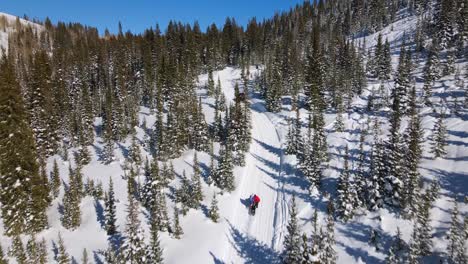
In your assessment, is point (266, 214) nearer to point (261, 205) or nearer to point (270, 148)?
point (261, 205)

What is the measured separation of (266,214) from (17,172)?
74.1 feet

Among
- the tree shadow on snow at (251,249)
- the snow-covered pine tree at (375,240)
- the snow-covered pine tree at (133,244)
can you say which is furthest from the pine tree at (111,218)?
the snow-covered pine tree at (375,240)

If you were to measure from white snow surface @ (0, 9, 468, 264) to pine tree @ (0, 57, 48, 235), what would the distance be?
1.54 metres

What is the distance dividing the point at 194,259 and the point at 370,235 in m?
12.9

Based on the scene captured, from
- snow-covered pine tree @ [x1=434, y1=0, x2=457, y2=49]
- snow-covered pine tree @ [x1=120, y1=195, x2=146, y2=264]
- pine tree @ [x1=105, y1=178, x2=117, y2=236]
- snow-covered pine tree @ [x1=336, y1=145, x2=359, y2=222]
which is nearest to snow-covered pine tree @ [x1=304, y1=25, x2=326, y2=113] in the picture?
snow-covered pine tree @ [x1=336, y1=145, x2=359, y2=222]

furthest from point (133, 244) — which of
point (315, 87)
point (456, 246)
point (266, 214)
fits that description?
point (315, 87)

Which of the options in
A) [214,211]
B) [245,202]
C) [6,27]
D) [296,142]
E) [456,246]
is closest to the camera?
[456,246]

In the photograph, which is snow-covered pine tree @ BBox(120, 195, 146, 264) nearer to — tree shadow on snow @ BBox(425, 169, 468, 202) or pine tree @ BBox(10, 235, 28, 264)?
pine tree @ BBox(10, 235, 28, 264)

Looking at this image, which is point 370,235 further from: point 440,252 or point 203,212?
point 203,212

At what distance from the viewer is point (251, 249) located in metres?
24.8

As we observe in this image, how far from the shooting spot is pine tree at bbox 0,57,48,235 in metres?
26.8

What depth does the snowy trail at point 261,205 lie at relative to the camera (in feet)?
81.5

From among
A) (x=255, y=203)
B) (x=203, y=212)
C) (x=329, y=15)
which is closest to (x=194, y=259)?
(x=203, y=212)

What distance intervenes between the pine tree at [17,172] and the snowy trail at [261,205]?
17.0 metres
